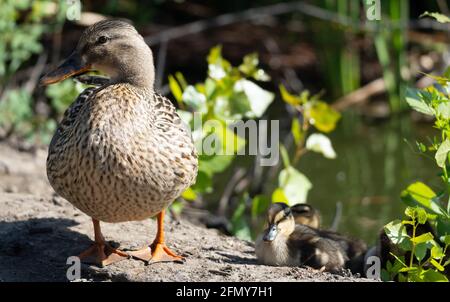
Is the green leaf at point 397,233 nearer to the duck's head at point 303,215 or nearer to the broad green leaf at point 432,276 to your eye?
the broad green leaf at point 432,276

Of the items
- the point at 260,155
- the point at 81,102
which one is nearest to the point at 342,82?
the point at 260,155

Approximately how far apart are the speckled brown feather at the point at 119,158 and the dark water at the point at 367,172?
2376 mm

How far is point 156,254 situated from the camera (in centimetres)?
452

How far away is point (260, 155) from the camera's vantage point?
6648 millimetres

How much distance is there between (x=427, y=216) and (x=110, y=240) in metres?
1.70

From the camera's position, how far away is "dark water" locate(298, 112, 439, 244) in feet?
22.6

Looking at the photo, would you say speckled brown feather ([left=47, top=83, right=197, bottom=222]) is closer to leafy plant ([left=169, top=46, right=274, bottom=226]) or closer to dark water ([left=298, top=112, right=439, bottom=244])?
leafy plant ([left=169, top=46, right=274, bottom=226])

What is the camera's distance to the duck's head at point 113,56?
4.62 meters

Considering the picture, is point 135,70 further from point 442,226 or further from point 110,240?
point 442,226

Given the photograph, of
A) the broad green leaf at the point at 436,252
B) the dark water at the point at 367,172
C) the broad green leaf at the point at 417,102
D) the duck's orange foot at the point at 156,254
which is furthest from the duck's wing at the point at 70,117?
the dark water at the point at 367,172

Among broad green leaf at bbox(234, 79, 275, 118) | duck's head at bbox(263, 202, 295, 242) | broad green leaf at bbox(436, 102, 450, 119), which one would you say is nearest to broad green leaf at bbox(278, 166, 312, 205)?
broad green leaf at bbox(234, 79, 275, 118)

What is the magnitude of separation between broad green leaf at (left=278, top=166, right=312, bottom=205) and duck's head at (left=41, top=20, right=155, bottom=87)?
1590mm
